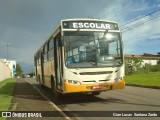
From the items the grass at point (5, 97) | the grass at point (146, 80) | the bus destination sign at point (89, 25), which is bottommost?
the grass at point (5, 97)

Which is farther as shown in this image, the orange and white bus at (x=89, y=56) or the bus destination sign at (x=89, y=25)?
the bus destination sign at (x=89, y=25)

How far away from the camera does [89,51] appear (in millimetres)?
14938

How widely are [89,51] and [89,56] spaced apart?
228 mm

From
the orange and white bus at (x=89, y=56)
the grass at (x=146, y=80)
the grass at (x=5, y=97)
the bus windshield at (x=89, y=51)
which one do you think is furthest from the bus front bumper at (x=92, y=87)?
the grass at (x=146, y=80)

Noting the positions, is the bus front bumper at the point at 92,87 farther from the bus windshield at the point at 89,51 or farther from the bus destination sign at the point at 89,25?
the bus destination sign at the point at 89,25

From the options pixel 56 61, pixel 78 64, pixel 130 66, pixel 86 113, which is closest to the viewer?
pixel 86 113

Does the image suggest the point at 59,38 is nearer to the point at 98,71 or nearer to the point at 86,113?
the point at 98,71

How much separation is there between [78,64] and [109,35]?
2.06 meters

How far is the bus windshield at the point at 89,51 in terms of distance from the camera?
48.7ft

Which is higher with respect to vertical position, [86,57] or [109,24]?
[109,24]

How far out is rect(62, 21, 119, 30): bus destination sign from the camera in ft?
49.9

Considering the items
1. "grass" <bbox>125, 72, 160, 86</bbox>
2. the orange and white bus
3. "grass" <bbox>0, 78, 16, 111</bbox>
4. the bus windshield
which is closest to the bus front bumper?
the orange and white bus

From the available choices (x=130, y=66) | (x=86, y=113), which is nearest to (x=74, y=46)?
(x=86, y=113)

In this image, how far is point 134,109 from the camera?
12.3m
